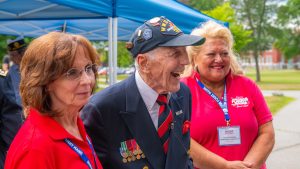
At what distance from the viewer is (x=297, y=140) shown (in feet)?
29.7

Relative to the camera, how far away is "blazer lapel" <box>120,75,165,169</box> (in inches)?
77.4

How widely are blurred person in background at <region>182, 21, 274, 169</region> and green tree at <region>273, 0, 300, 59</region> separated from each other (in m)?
33.6

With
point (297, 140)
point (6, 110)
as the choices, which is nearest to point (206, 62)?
point (6, 110)

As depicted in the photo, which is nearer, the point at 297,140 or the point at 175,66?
the point at 175,66

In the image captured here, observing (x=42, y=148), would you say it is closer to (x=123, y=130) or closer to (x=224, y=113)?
(x=123, y=130)

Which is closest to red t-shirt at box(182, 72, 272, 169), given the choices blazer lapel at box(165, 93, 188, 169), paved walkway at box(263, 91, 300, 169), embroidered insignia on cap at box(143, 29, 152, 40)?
blazer lapel at box(165, 93, 188, 169)

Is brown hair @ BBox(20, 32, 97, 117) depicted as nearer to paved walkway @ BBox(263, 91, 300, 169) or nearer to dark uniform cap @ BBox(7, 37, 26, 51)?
dark uniform cap @ BBox(7, 37, 26, 51)

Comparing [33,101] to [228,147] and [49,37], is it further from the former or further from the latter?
[228,147]

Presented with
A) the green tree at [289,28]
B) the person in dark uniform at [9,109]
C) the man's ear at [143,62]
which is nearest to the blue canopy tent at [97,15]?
the person in dark uniform at [9,109]

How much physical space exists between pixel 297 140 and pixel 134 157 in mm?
7974

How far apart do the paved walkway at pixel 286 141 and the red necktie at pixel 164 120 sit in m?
5.30

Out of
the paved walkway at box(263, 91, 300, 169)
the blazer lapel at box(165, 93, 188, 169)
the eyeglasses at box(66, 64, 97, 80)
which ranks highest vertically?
the eyeglasses at box(66, 64, 97, 80)

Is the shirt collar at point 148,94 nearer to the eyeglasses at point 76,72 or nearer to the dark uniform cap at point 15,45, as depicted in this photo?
the eyeglasses at point 76,72

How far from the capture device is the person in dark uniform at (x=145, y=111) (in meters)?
1.96
